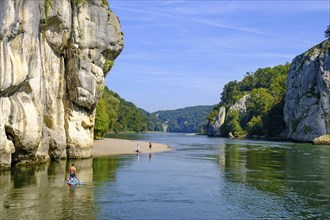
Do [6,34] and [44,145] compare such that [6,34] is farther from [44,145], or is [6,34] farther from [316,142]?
[316,142]

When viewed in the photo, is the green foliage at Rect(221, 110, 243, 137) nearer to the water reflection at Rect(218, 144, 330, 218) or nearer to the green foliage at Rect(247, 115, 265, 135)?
the green foliage at Rect(247, 115, 265, 135)

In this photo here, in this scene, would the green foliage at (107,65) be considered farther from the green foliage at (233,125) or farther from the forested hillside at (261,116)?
the green foliage at (233,125)

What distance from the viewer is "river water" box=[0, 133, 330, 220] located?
23.7 metres

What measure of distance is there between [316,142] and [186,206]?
92.4m

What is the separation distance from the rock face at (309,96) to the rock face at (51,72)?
82.0 metres

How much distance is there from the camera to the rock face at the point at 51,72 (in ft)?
121

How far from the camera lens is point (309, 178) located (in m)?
38.8

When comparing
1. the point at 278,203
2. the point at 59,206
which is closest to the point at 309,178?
the point at 278,203

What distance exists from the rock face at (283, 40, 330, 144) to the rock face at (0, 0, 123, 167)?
82.0 metres

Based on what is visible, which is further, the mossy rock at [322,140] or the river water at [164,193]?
the mossy rock at [322,140]

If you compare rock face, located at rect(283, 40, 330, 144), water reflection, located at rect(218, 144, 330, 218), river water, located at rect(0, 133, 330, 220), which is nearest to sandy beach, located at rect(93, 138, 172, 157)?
river water, located at rect(0, 133, 330, 220)

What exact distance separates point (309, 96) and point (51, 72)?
329 ft

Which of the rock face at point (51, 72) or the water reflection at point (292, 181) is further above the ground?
the rock face at point (51, 72)

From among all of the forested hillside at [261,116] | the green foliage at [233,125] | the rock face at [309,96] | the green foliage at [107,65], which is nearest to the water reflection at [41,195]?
the green foliage at [107,65]
